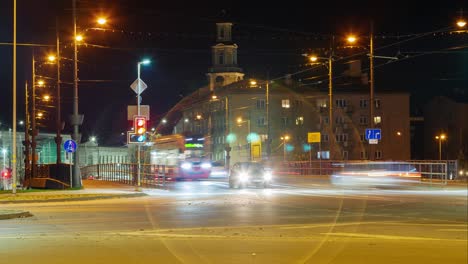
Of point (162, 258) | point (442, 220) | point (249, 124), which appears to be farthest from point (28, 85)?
point (249, 124)

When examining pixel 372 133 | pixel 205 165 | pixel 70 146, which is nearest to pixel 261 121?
pixel 205 165

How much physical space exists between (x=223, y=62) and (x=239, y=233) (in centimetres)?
9257

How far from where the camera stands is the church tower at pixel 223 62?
102438 millimetres

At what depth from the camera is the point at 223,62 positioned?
4190 inches

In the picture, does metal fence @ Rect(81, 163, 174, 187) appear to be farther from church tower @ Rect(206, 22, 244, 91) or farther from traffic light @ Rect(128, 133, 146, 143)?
church tower @ Rect(206, 22, 244, 91)

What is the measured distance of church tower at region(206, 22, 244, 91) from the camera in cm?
10244

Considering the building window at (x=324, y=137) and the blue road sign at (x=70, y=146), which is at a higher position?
the building window at (x=324, y=137)

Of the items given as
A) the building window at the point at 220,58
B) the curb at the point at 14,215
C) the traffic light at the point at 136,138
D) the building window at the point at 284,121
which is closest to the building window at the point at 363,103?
the building window at the point at 284,121

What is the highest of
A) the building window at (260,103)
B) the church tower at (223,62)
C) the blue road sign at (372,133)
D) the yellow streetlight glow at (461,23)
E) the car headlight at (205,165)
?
the church tower at (223,62)

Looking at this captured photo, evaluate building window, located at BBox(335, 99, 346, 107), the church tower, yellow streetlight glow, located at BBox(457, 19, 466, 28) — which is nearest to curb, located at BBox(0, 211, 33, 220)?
yellow streetlight glow, located at BBox(457, 19, 466, 28)

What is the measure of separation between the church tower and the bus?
2011 inches

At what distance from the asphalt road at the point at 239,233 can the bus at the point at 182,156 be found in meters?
24.1

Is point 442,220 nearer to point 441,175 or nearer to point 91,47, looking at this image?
point 441,175

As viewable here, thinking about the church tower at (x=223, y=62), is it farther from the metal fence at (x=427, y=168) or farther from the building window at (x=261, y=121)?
the metal fence at (x=427, y=168)
